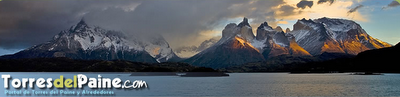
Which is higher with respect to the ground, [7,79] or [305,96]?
[7,79]

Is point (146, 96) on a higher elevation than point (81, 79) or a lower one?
lower

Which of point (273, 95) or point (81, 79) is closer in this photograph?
point (81, 79)

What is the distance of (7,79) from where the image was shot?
A: 4756 cm

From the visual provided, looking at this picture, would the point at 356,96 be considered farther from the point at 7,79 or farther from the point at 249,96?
the point at 7,79

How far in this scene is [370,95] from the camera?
325 ft

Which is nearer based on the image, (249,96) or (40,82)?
(40,82)

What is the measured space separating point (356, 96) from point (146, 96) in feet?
188

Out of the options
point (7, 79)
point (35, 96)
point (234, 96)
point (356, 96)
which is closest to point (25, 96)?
point (35, 96)

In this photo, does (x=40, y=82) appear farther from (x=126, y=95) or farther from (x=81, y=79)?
(x=126, y=95)

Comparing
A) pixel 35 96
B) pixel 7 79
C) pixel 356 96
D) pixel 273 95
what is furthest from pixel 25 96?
pixel 356 96

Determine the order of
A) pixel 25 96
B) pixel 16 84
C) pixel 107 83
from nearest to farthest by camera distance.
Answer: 1. pixel 16 84
2. pixel 107 83
3. pixel 25 96

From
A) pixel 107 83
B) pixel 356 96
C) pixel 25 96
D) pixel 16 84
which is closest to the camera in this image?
pixel 16 84

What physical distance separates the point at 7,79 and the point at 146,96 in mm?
51495

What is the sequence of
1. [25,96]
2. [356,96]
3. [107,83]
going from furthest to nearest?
[356,96] < [25,96] < [107,83]
